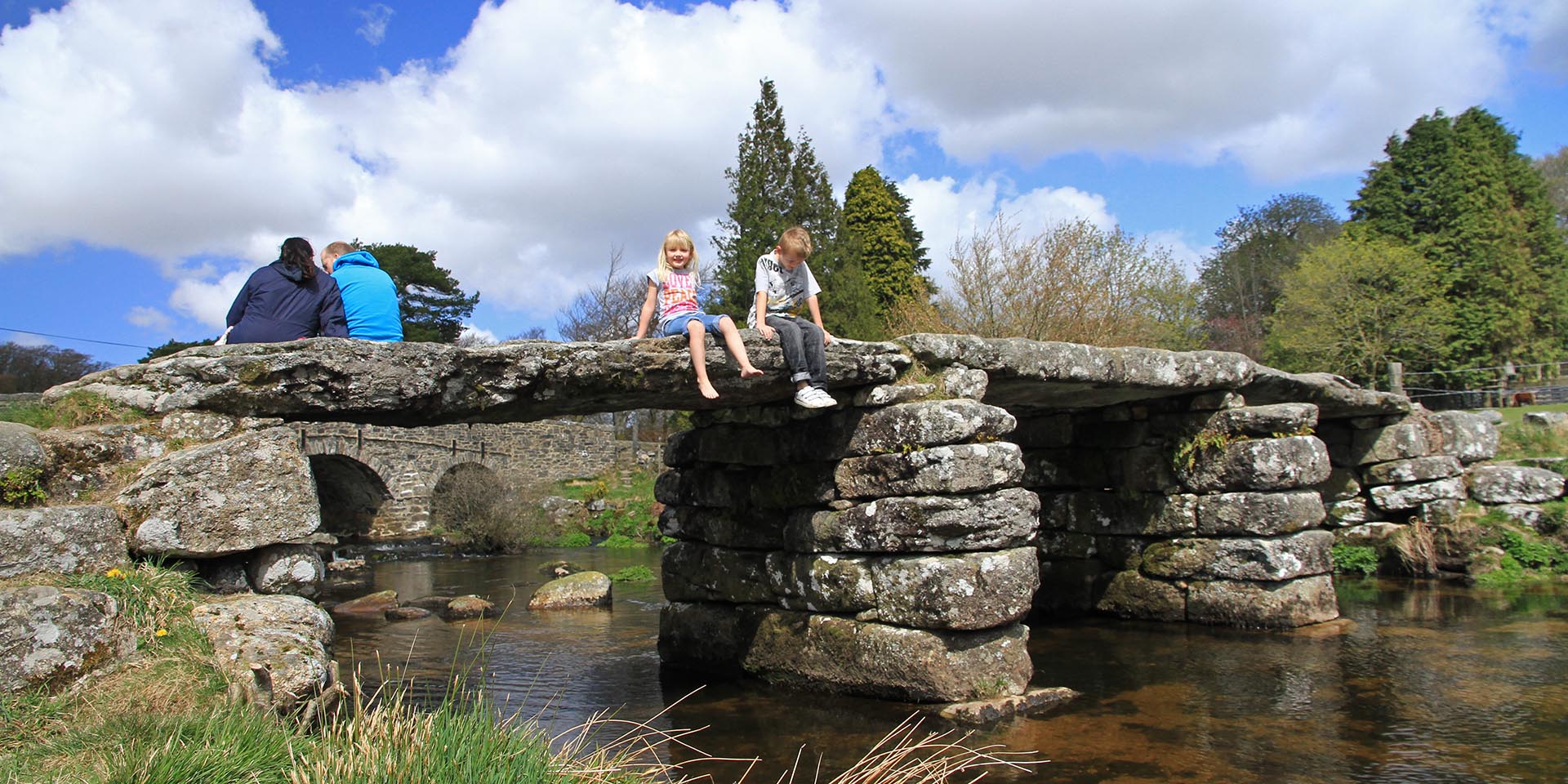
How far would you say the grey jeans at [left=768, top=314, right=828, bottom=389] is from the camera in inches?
248

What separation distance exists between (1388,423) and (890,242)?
21820 mm

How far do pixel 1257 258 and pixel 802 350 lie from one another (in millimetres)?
51292

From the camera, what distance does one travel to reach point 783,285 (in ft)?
23.0

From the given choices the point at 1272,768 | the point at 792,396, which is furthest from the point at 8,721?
the point at 1272,768

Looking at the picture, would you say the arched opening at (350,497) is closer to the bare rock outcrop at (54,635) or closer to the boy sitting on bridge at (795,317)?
the boy sitting on bridge at (795,317)

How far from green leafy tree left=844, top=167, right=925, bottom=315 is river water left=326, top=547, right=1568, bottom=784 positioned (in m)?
22.6

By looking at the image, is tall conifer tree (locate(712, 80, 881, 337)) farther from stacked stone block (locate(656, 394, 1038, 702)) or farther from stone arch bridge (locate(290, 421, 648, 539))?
stacked stone block (locate(656, 394, 1038, 702))

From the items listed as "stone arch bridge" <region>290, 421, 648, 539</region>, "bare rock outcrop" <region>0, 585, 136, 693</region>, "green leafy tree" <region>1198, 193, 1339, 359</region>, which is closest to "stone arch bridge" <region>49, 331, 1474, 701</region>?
"bare rock outcrop" <region>0, 585, 136, 693</region>

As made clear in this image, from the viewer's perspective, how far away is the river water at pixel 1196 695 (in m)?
5.47

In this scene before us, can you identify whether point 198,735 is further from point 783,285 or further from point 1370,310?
point 1370,310

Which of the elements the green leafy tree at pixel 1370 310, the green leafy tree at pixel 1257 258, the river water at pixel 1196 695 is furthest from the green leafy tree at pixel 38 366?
the green leafy tree at pixel 1257 258

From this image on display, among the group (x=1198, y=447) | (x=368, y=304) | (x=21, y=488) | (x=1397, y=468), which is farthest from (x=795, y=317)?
(x=1397, y=468)

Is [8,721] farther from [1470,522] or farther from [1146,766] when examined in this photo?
[1470,522]

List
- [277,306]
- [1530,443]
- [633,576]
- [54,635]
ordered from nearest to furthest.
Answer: [54,635] < [277,306] < [1530,443] < [633,576]
